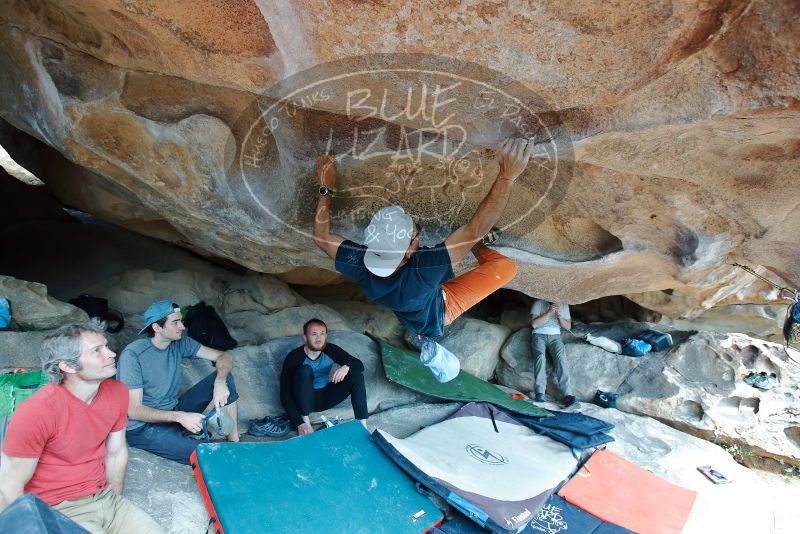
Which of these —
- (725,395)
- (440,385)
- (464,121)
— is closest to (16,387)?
(464,121)

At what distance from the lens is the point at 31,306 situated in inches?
147

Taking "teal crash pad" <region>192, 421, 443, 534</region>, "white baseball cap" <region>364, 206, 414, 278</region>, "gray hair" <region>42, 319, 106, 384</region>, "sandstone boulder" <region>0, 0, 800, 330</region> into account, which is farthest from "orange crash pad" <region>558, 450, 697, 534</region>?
"gray hair" <region>42, 319, 106, 384</region>

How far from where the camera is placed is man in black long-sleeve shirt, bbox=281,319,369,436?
12.0ft

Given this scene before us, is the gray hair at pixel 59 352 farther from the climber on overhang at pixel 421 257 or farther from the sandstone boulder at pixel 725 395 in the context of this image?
the sandstone boulder at pixel 725 395

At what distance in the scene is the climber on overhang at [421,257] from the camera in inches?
90.0

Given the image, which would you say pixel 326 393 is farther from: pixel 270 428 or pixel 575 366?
pixel 575 366

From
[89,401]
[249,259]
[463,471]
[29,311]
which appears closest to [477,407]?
[463,471]

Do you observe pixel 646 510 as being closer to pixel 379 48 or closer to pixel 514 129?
pixel 514 129

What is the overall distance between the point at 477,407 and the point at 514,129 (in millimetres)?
2682

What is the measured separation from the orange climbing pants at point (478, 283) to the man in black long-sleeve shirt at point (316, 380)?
1161 millimetres

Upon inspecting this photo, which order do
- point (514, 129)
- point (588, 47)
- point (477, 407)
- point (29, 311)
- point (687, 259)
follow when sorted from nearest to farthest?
point (588, 47), point (514, 129), point (687, 259), point (29, 311), point (477, 407)

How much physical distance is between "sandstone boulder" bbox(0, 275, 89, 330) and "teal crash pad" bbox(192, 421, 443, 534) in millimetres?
1792

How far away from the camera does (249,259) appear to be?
14.6 ft

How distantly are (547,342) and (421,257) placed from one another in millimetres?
3271
